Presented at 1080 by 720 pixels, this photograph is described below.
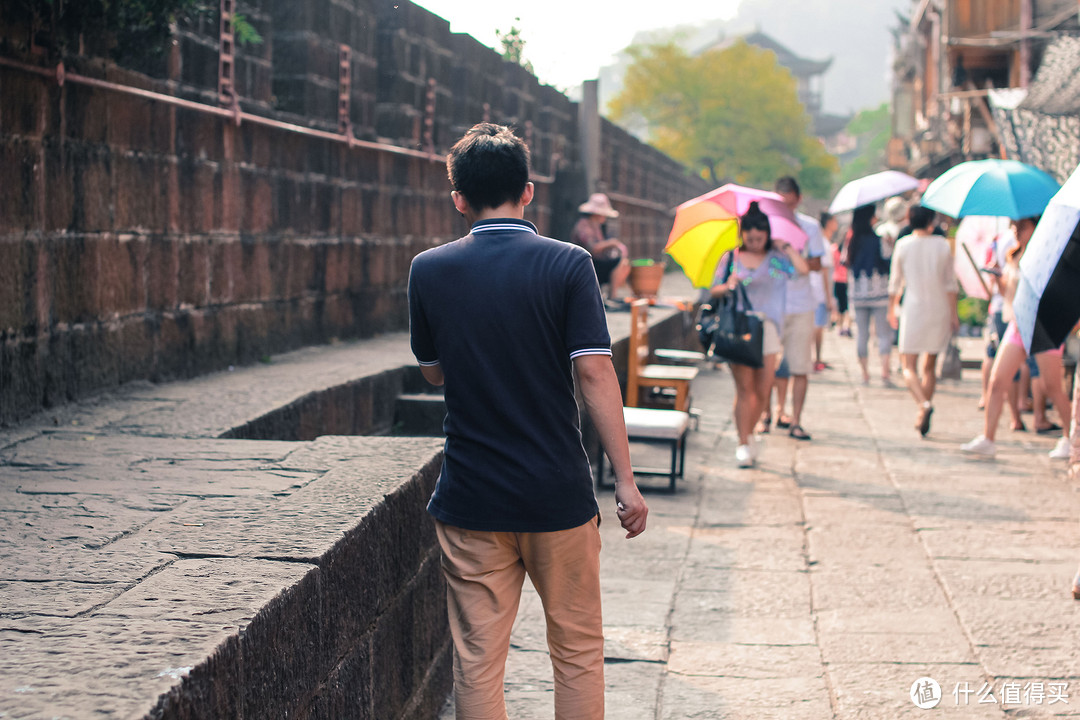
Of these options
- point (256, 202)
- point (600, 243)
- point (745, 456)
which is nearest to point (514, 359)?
point (256, 202)

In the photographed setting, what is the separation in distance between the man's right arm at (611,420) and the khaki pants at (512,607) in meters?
0.12

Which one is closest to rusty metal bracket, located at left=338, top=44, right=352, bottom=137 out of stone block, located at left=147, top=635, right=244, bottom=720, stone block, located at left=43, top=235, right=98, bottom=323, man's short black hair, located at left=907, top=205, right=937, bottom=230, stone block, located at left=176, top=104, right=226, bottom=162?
stone block, located at left=176, top=104, right=226, bottom=162

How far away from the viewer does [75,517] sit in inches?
118

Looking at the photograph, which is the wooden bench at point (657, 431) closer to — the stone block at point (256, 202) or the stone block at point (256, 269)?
the stone block at point (256, 269)

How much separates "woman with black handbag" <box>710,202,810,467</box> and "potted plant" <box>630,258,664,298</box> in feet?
23.7

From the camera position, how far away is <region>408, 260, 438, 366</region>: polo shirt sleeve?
2756 mm

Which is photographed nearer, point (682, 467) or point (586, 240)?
point (682, 467)

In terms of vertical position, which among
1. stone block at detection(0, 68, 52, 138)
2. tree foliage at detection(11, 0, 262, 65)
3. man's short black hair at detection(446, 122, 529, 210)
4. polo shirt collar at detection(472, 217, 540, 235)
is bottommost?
polo shirt collar at detection(472, 217, 540, 235)

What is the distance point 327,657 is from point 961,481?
211 inches

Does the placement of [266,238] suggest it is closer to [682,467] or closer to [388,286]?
[388,286]

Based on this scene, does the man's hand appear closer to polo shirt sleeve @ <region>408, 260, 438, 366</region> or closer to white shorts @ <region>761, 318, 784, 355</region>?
polo shirt sleeve @ <region>408, 260, 438, 366</region>

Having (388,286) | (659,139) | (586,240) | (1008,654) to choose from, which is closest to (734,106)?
(659,139)

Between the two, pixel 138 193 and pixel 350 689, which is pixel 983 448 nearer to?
pixel 138 193

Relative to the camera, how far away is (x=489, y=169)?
2688mm
